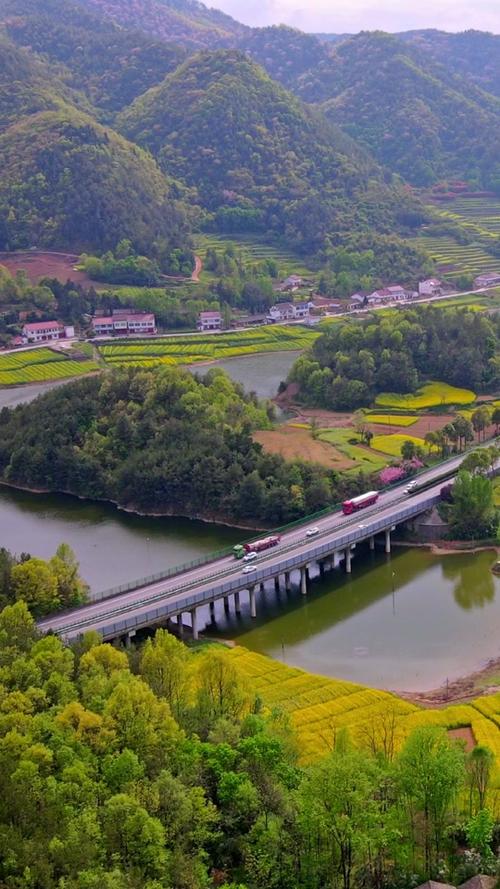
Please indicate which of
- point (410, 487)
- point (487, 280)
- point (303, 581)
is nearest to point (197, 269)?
point (487, 280)

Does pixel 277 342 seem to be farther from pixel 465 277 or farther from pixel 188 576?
pixel 188 576

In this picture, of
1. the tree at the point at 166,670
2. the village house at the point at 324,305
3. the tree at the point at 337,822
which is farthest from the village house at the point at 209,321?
the tree at the point at 337,822

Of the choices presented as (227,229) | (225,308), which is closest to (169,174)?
(227,229)

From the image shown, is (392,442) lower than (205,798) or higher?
lower

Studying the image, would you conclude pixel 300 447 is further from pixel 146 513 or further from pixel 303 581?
pixel 303 581

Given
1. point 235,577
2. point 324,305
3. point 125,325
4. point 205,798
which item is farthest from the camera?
point 324,305

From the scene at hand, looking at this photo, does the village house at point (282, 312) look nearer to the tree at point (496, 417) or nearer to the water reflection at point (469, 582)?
the tree at point (496, 417)

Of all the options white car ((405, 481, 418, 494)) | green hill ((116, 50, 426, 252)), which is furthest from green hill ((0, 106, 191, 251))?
white car ((405, 481, 418, 494))
